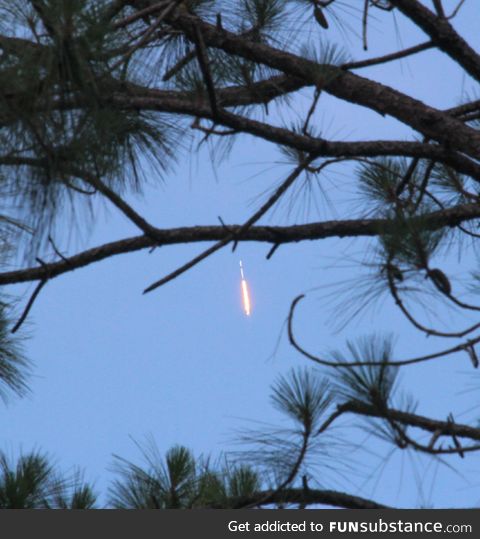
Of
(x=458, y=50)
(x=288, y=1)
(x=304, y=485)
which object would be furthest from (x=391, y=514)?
(x=288, y=1)

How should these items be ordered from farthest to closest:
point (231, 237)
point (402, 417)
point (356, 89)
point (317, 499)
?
point (356, 89) < point (317, 499) < point (231, 237) < point (402, 417)

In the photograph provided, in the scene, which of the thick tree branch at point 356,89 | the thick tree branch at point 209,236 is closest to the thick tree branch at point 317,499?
the thick tree branch at point 209,236

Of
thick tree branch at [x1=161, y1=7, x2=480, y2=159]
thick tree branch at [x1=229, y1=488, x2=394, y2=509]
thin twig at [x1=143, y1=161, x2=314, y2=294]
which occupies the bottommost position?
thick tree branch at [x1=229, y1=488, x2=394, y2=509]

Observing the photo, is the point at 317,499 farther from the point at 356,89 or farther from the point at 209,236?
the point at 356,89

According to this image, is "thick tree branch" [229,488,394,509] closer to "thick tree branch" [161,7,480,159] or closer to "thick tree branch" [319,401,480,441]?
"thick tree branch" [319,401,480,441]

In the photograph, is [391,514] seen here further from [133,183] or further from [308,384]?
[133,183]

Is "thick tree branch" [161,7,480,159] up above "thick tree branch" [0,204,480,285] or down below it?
above

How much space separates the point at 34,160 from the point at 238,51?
781 mm

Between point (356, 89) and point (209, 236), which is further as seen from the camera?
point (356, 89)

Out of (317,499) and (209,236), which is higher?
(209,236)

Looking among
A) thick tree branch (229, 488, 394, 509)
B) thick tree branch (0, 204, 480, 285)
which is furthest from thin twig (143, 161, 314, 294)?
thick tree branch (229, 488, 394, 509)

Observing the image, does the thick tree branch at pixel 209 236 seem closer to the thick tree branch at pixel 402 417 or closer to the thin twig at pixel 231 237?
the thin twig at pixel 231 237

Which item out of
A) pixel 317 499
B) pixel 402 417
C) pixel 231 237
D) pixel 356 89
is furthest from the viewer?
pixel 356 89

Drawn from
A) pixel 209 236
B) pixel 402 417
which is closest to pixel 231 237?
pixel 209 236
